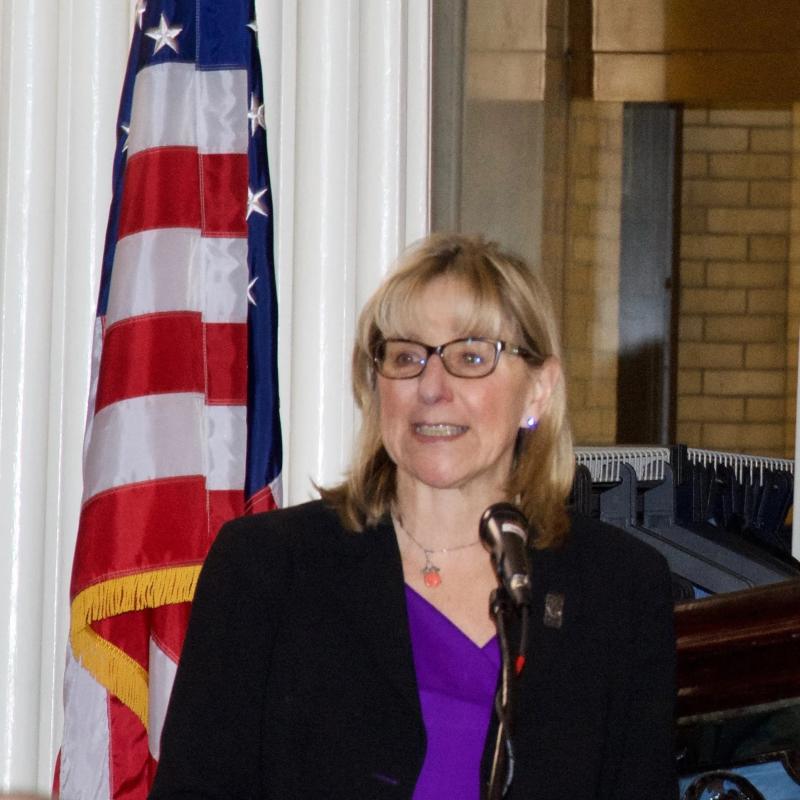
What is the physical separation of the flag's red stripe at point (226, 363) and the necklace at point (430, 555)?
504 millimetres

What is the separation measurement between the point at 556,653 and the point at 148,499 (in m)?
0.81

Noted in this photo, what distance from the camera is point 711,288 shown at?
3109 mm

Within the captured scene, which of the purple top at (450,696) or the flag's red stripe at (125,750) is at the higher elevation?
the purple top at (450,696)

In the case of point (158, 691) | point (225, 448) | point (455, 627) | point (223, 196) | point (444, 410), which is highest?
point (223, 196)

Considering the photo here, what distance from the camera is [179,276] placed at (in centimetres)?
245

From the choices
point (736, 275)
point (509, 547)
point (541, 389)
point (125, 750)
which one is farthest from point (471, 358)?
point (736, 275)

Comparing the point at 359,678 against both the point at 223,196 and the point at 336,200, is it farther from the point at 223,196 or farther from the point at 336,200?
the point at 336,200

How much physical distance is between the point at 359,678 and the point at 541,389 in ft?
1.83

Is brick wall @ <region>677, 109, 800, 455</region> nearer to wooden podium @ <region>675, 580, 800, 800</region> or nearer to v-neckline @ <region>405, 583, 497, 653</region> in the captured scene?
wooden podium @ <region>675, 580, 800, 800</region>

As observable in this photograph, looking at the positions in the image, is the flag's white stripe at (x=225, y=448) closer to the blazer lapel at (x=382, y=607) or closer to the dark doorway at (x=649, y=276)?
the blazer lapel at (x=382, y=607)

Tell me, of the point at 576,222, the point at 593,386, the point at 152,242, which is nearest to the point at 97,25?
the point at 152,242

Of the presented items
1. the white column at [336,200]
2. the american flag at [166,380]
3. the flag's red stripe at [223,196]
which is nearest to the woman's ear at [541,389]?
the american flag at [166,380]

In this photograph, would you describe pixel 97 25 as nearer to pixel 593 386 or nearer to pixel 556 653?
pixel 593 386

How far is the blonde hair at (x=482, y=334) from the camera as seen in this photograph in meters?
2.04
